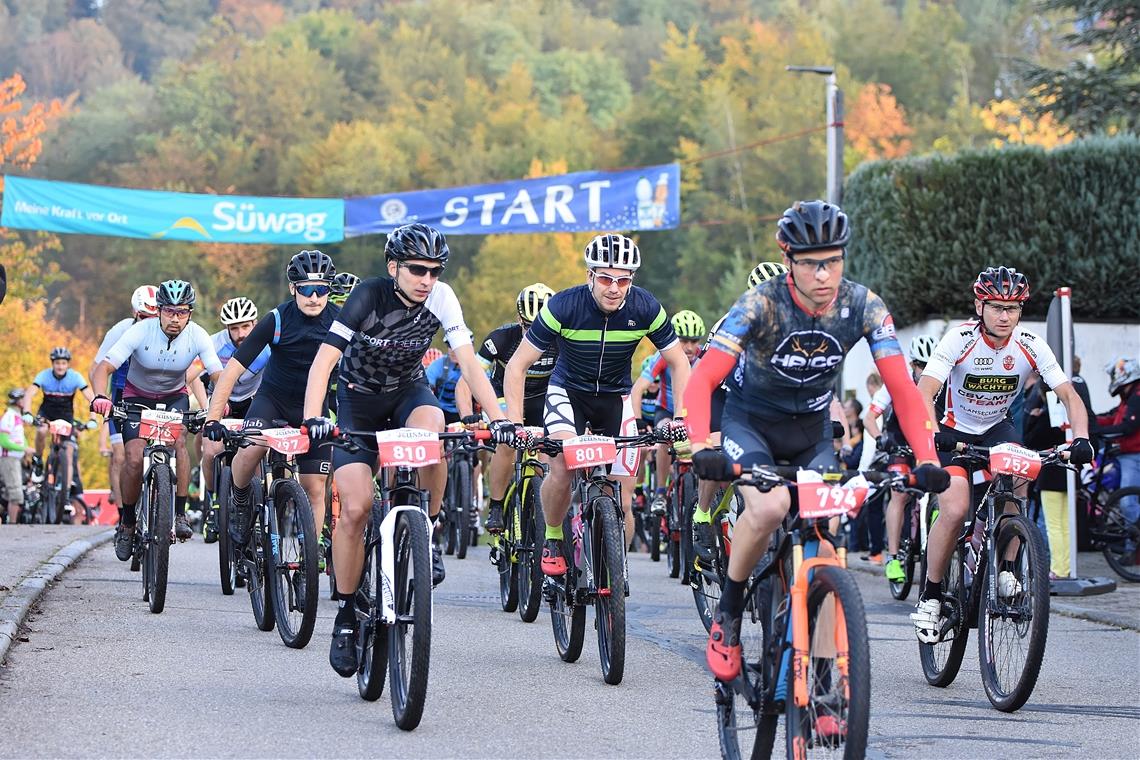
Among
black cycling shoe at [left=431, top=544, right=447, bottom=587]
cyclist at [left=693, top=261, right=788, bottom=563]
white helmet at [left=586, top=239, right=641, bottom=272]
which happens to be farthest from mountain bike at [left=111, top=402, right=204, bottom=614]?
black cycling shoe at [left=431, top=544, right=447, bottom=587]

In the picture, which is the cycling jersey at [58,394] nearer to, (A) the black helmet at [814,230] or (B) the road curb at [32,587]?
(B) the road curb at [32,587]

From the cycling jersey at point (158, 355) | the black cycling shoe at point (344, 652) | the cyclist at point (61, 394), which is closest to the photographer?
the black cycling shoe at point (344, 652)

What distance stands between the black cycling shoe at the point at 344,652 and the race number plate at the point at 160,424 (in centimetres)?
387

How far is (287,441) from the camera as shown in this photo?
29.1 ft

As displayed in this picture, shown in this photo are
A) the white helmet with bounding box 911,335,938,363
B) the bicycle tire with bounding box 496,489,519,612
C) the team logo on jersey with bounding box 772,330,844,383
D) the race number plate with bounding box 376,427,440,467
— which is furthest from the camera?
the white helmet with bounding box 911,335,938,363

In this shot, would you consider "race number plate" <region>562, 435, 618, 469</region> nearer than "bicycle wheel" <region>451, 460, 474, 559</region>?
Yes

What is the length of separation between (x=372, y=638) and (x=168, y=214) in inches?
974

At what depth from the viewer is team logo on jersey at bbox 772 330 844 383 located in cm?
675

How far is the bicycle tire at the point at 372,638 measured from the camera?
775 cm

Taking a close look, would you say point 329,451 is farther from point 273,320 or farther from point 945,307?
point 945,307

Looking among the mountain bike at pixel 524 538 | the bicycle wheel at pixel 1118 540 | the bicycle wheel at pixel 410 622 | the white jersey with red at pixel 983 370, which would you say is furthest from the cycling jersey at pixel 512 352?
the bicycle wheel at pixel 1118 540

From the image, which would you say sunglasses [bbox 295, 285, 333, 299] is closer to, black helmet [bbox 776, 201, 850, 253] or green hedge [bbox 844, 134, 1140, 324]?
black helmet [bbox 776, 201, 850, 253]

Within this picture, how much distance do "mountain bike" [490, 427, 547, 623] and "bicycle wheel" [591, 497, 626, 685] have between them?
1.31m

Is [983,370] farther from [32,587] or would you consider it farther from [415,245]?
[32,587]
